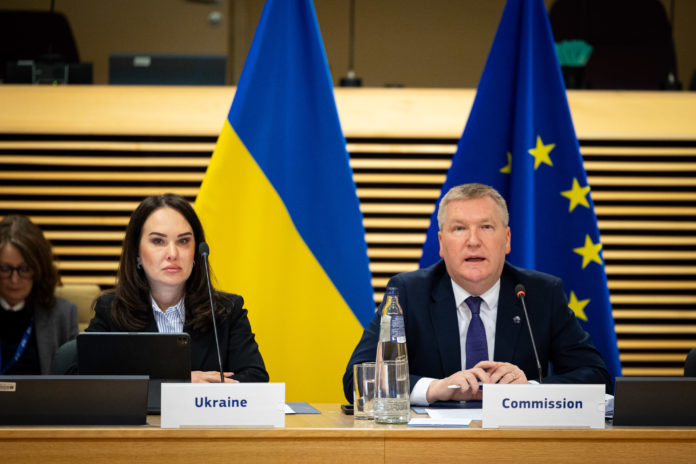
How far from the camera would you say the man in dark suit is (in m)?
2.60

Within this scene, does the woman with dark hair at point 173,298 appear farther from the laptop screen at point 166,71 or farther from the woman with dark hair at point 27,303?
the laptop screen at point 166,71

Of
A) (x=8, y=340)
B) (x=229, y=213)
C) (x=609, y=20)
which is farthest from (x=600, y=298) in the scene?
(x=609, y=20)

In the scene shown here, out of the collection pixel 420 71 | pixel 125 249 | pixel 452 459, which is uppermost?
pixel 420 71

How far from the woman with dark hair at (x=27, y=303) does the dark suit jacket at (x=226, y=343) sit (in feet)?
4.00

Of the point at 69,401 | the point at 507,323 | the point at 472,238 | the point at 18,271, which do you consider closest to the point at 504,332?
the point at 507,323

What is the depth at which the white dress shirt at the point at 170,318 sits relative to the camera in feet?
9.03

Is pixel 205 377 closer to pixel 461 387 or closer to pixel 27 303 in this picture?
pixel 461 387

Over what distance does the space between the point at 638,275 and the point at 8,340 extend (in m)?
3.59

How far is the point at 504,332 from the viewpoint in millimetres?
2607

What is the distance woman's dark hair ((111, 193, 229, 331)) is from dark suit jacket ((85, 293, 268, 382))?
0.03 m

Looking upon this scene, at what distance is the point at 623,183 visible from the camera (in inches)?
194

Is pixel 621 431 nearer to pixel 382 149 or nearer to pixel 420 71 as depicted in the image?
pixel 382 149

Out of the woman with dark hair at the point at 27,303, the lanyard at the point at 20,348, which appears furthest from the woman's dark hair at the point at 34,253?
the lanyard at the point at 20,348

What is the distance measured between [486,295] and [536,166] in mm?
815
